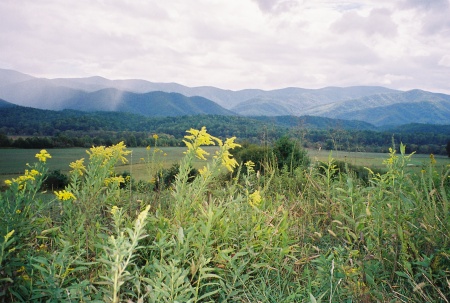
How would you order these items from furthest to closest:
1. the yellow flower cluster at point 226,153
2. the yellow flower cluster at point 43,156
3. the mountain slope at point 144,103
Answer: the mountain slope at point 144,103
the yellow flower cluster at point 226,153
the yellow flower cluster at point 43,156

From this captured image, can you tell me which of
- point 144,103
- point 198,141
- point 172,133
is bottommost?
point 172,133

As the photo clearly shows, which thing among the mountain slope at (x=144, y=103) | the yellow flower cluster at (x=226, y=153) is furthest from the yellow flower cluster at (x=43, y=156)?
the mountain slope at (x=144, y=103)

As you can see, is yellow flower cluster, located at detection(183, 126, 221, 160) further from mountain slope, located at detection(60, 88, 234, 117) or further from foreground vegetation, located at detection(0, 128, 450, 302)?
mountain slope, located at detection(60, 88, 234, 117)

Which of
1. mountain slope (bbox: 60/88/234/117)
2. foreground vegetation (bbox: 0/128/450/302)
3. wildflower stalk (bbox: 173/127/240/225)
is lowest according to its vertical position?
foreground vegetation (bbox: 0/128/450/302)

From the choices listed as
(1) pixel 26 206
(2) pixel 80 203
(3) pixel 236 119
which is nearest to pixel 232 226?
(2) pixel 80 203

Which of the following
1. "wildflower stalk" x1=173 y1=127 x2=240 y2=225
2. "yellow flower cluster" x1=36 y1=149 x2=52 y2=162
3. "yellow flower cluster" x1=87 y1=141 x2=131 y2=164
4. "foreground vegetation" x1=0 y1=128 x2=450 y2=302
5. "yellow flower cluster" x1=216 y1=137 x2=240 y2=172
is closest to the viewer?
"foreground vegetation" x1=0 y1=128 x2=450 y2=302

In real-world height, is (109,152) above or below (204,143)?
below

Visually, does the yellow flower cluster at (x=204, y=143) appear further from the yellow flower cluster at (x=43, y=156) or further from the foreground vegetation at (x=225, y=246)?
the yellow flower cluster at (x=43, y=156)

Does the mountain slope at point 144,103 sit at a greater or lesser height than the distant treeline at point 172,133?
greater

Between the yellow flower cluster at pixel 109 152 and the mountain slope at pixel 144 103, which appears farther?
the mountain slope at pixel 144 103

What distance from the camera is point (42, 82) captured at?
422 ft

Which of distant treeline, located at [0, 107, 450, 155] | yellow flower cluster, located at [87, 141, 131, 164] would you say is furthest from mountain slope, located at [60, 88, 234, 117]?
yellow flower cluster, located at [87, 141, 131, 164]

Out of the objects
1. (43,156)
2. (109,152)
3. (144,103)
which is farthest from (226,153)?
(144,103)

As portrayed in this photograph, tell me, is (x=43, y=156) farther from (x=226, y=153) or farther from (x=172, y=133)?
(x=172, y=133)
